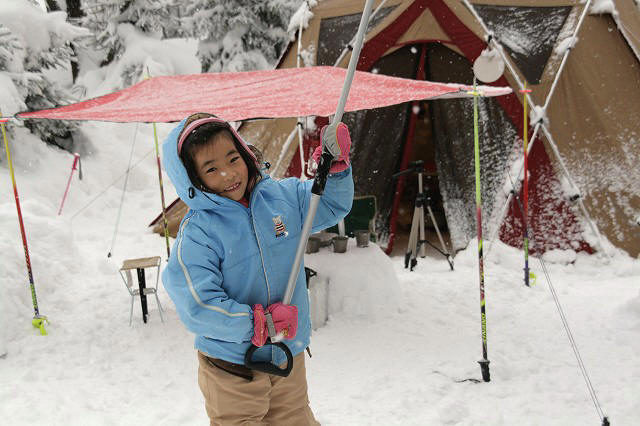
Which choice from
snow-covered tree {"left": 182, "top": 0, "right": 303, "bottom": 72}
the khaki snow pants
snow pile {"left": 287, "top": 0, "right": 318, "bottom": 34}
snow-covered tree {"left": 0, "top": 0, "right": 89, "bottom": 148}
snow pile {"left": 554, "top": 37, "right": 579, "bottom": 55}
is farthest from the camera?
snow-covered tree {"left": 182, "top": 0, "right": 303, "bottom": 72}

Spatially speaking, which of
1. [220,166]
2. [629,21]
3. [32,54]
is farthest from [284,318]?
[32,54]

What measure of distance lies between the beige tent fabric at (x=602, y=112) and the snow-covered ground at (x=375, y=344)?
589 mm

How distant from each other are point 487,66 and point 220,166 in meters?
2.31

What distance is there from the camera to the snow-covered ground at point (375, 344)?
3.12m

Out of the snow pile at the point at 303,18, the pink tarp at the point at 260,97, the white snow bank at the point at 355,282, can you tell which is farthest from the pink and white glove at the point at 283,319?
the snow pile at the point at 303,18

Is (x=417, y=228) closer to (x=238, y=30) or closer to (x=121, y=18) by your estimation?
(x=238, y=30)

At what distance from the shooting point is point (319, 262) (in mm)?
4469

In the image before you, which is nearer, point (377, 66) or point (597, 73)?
point (597, 73)

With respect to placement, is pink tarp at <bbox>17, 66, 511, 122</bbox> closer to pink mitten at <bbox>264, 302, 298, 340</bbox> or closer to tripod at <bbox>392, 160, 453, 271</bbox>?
tripod at <bbox>392, 160, 453, 271</bbox>

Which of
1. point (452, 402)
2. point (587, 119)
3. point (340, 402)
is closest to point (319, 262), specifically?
point (340, 402)

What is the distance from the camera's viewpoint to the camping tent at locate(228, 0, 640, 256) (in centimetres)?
555

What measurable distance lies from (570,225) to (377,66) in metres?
2.87

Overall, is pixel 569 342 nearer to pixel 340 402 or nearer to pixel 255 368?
pixel 340 402

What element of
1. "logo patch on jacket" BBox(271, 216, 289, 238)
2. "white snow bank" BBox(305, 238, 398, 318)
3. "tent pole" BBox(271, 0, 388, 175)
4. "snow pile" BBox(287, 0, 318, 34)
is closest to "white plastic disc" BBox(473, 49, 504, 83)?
"white snow bank" BBox(305, 238, 398, 318)
